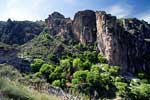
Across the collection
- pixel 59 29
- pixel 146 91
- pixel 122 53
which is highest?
pixel 59 29

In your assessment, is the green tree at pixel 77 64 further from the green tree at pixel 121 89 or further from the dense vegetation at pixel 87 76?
the green tree at pixel 121 89

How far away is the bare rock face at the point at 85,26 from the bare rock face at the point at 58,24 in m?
2.23

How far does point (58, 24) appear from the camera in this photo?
138 meters

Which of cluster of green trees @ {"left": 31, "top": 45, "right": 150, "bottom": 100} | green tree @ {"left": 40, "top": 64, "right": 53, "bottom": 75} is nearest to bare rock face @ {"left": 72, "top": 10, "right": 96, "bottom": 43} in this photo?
cluster of green trees @ {"left": 31, "top": 45, "right": 150, "bottom": 100}

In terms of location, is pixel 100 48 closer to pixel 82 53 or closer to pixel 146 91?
pixel 82 53

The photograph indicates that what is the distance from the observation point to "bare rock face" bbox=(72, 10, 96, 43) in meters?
127

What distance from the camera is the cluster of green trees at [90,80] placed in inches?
3130

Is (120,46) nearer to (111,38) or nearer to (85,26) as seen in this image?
(111,38)

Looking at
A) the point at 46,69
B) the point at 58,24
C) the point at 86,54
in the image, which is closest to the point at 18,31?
the point at 58,24

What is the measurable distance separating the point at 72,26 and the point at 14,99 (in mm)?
118750

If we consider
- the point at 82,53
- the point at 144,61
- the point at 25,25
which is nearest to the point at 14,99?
the point at 82,53

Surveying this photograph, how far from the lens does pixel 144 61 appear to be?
4882 inches

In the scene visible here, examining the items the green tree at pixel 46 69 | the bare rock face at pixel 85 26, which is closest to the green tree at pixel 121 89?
the green tree at pixel 46 69

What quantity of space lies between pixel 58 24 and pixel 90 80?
58.2m
